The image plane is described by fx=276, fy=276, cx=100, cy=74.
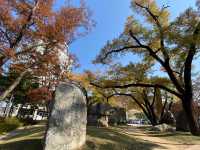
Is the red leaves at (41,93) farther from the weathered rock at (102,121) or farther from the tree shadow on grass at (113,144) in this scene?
→ the tree shadow on grass at (113,144)

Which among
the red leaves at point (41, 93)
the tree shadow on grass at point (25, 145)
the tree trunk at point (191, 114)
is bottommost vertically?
the tree shadow on grass at point (25, 145)

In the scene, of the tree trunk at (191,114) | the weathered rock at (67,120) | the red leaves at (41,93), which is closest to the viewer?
the weathered rock at (67,120)

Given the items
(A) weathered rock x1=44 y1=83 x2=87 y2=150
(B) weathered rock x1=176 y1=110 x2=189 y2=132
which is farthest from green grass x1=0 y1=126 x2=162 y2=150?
(B) weathered rock x1=176 y1=110 x2=189 y2=132

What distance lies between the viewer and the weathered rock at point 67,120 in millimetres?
9062

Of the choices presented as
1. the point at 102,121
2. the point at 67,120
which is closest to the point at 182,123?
the point at 102,121

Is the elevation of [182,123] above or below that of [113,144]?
above

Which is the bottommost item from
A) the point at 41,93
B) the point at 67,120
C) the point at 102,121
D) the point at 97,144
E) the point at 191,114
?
the point at 97,144

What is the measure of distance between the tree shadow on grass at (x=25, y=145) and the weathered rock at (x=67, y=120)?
0.97 metres

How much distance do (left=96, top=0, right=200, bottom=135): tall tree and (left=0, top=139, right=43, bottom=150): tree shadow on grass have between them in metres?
9.77

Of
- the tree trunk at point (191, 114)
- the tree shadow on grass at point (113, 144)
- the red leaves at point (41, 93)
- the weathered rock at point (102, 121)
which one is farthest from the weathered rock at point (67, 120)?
the red leaves at point (41, 93)

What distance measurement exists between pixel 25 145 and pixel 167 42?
11.4 meters

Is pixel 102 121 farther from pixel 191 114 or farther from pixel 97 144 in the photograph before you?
pixel 97 144

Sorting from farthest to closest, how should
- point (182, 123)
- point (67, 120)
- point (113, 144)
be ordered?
point (182, 123)
point (113, 144)
point (67, 120)

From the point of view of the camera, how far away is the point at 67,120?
944 centimetres
